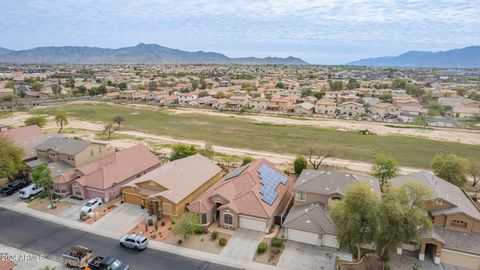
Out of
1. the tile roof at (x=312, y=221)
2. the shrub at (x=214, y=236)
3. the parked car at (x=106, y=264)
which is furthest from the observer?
the shrub at (x=214, y=236)

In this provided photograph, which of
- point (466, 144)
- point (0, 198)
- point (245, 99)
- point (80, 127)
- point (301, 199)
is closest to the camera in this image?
point (301, 199)

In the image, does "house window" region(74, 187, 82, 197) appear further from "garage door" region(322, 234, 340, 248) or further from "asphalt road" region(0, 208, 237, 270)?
"garage door" region(322, 234, 340, 248)

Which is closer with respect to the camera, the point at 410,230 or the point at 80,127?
the point at 410,230

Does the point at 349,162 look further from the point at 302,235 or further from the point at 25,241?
the point at 25,241

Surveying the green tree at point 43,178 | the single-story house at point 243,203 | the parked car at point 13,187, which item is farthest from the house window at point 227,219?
the parked car at point 13,187

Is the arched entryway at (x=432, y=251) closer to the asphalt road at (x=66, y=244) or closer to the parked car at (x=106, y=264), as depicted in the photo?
the asphalt road at (x=66, y=244)

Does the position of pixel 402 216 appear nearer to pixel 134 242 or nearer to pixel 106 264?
pixel 134 242

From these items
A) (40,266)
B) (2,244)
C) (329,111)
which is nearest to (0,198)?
(2,244)
